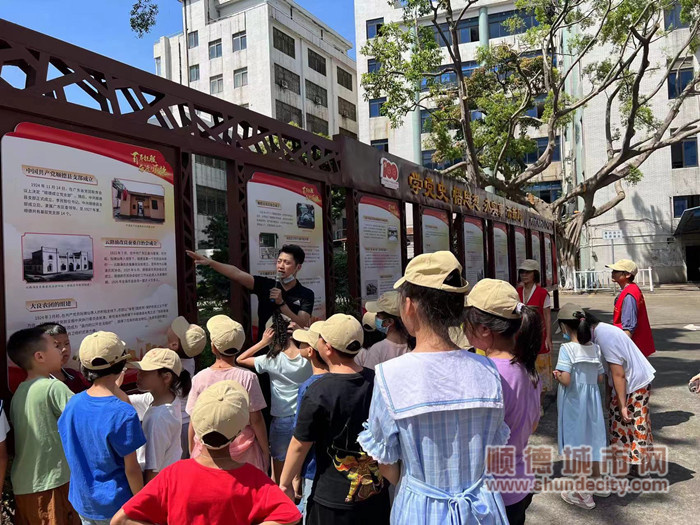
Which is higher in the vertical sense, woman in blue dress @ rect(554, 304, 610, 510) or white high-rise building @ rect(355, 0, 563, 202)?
white high-rise building @ rect(355, 0, 563, 202)

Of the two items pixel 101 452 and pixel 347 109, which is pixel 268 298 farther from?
pixel 347 109

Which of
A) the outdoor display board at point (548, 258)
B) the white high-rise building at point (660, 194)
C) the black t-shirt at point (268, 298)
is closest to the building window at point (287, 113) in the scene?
the white high-rise building at point (660, 194)

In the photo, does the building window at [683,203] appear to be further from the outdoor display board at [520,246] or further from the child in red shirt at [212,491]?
the child in red shirt at [212,491]

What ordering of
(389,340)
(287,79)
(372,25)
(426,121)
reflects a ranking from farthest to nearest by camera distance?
(372,25) → (287,79) → (426,121) → (389,340)

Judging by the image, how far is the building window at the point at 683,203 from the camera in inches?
1101

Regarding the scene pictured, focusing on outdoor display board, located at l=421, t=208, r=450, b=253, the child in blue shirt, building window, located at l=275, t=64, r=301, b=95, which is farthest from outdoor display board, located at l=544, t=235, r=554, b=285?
building window, located at l=275, t=64, r=301, b=95

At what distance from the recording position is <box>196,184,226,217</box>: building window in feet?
91.2

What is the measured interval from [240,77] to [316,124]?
6237 millimetres

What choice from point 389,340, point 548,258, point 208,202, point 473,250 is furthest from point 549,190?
point 389,340

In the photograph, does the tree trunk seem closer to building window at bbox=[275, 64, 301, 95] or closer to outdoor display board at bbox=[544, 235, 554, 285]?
outdoor display board at bbox=[544, 235, 554, 285]

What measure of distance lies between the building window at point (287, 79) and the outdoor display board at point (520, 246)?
23.5 meters

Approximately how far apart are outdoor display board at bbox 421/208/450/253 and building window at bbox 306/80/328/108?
94.7 ft

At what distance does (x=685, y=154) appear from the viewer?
91.8 ft

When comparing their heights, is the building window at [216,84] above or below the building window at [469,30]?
below
